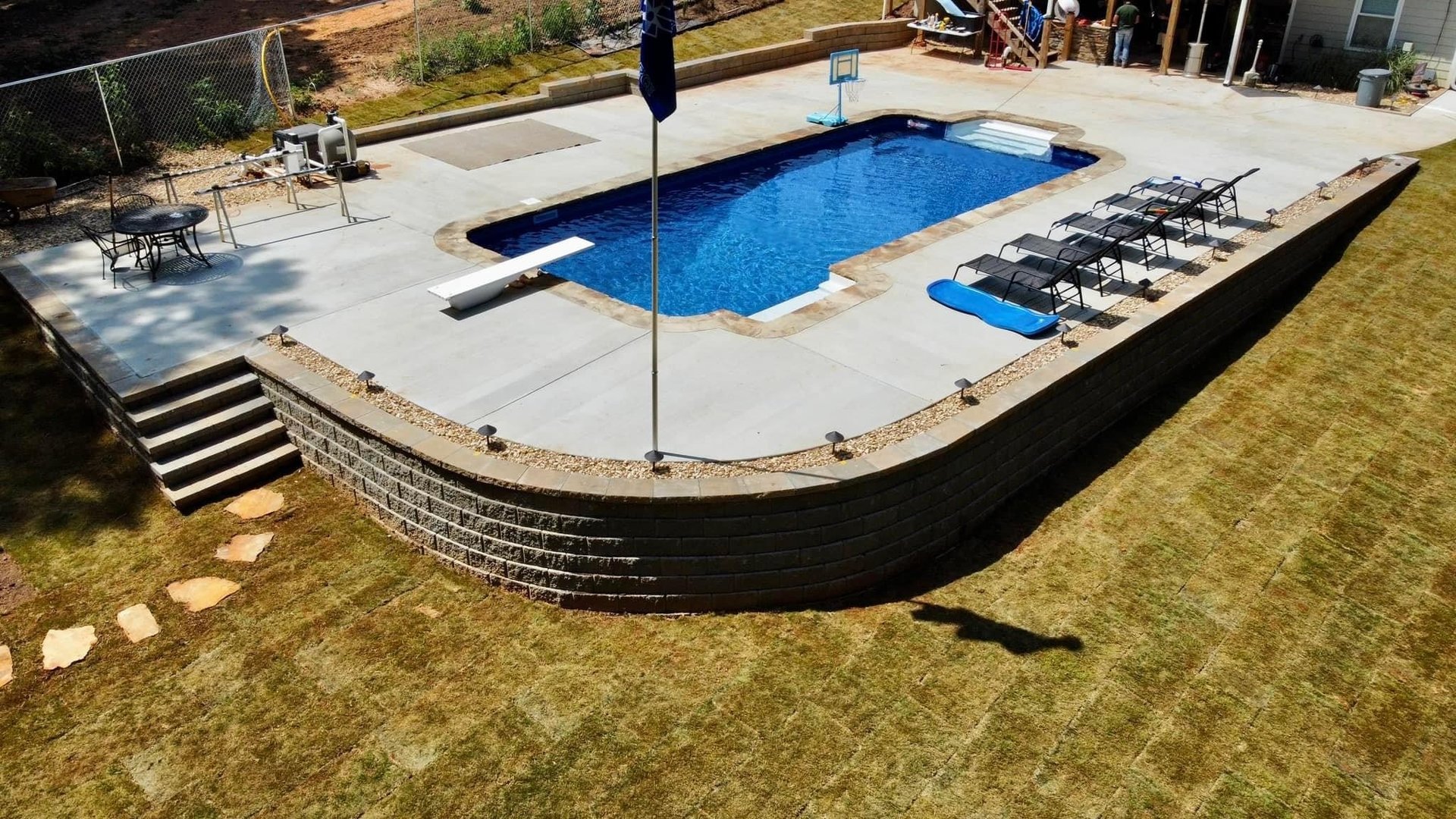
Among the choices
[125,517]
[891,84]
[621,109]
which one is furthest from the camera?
[891,84]

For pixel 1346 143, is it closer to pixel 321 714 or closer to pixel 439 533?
pixel 439 533

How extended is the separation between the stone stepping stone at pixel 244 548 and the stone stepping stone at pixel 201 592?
0.26 metres

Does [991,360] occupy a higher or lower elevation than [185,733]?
higher

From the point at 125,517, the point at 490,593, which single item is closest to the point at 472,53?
the point at 125,517

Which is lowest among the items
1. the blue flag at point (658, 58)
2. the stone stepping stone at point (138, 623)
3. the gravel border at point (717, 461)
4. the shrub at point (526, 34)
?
the stone stepping stone at point (138, 623)

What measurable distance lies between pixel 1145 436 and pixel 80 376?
11.3 metres

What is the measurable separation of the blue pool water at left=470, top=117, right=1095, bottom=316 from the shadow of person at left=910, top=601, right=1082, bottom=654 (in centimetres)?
486

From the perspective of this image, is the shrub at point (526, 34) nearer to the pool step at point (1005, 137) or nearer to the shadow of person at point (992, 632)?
the pool step at point (1005, 137)

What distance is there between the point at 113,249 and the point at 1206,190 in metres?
14.4

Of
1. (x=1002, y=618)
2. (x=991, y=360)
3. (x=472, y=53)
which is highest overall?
(x=472, y=53)

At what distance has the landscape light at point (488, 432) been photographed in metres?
7.88

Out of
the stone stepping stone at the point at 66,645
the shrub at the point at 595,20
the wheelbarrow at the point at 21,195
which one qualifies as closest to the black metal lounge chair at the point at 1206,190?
Answer: the shrub at the point at 595,20

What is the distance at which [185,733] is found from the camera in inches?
269

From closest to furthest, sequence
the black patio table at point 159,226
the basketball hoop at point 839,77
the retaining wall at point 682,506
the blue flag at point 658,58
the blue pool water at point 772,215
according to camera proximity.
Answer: the blue flag at point 658,58
the retaining wall at point 682,506
the black patio table at point 159,226
the blue pool water at point 772,215
the basketball hoop at point 839,77
